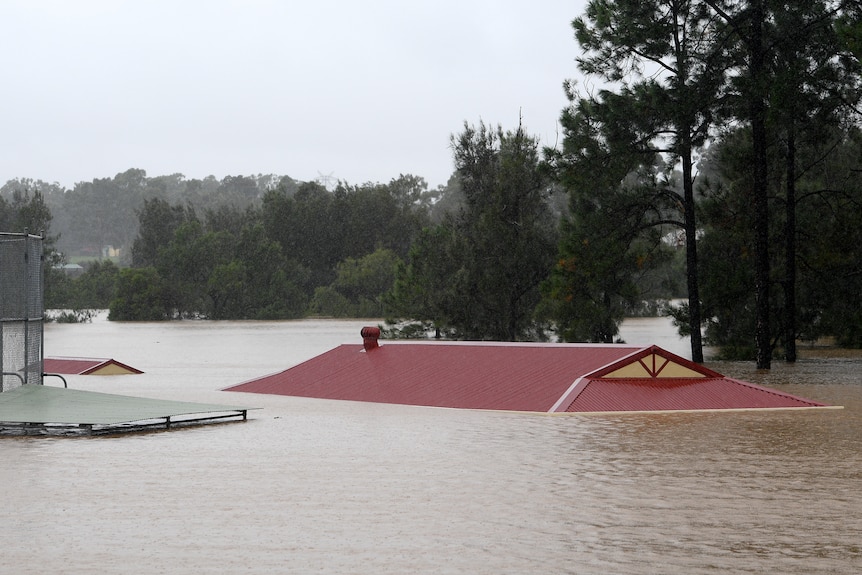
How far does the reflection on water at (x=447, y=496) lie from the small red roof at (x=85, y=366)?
14094mm

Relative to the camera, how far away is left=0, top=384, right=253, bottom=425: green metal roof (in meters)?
17.4

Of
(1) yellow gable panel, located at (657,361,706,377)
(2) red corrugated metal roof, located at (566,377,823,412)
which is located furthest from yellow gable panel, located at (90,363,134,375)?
(1) yellow gable panel, located at (657,361,706,377)

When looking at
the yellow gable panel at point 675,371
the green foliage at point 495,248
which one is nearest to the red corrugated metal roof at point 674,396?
the yellow gable panel at point 675,371

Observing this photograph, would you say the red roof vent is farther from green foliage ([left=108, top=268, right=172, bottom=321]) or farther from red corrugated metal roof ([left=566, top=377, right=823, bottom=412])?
green foliage ([left=108, top=268, right=172, bottom=321])

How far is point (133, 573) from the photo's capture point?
7.97m

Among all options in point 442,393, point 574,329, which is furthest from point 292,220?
point 442,393

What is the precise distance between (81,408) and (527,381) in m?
8.26

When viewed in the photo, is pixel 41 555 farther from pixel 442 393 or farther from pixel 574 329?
pixel 574 329

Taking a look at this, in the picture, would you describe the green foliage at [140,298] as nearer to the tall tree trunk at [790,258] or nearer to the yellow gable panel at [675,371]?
the tall tree trunk at [790,258]

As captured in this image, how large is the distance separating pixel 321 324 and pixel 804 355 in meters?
49.3

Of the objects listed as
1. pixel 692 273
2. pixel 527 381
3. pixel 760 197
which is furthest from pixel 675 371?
pixel 692 273

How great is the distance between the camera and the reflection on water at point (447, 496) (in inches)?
334

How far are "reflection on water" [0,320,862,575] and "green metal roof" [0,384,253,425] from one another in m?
0.78

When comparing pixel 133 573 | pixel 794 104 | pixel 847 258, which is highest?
pixel 794 104
